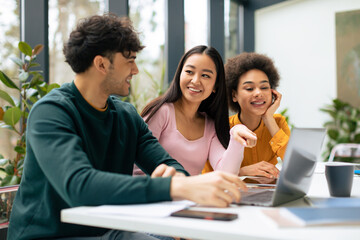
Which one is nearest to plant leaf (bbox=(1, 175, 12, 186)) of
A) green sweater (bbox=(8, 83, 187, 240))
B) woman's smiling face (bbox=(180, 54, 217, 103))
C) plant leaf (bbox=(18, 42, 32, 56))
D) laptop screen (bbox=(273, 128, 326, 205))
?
plant leaf (bbox=(18, 42, 32, 56))

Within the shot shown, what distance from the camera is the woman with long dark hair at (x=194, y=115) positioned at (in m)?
2.13

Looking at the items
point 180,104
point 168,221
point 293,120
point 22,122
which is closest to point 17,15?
point 22,122

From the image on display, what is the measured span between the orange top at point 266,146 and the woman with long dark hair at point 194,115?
0.70 ft

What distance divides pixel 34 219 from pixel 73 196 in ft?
0.90

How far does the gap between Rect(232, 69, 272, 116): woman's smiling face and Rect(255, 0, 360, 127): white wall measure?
4609 millimetres

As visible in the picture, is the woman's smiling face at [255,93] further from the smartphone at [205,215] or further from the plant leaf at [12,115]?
the smartphone at [205,215]

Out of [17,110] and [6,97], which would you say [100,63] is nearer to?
[17,110]

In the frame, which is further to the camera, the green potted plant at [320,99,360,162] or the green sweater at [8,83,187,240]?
the green potted plant at [320,99,360,162]

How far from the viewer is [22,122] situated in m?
2.33

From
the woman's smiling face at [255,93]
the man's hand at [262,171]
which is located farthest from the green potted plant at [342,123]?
the man's hand at [262,171]

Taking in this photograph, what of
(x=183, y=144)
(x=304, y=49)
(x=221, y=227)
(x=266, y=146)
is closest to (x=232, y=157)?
(x=183, y=144)

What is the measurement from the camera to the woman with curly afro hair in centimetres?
238

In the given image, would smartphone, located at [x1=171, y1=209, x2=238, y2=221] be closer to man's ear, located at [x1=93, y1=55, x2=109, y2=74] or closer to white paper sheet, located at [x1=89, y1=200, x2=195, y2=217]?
white paper sheet, located at [x1=89, y1=200, x2=195, y2=217]

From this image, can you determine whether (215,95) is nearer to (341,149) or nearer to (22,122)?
(22,122)
